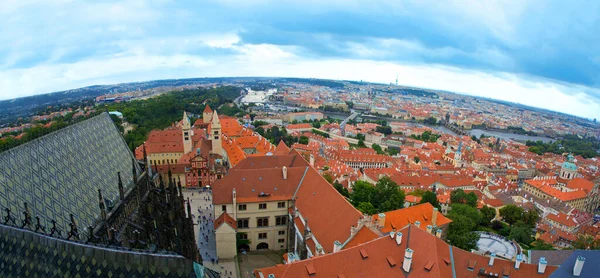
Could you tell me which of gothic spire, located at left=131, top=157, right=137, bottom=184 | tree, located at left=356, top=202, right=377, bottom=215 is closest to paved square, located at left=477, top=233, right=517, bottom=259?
tree, located at left=356, top=202, right=377, bottom=215

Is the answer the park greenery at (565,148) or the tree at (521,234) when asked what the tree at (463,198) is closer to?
the tree at (521,234)

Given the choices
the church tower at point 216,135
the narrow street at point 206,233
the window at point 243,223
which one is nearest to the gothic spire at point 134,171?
the narrow street at point 206,233

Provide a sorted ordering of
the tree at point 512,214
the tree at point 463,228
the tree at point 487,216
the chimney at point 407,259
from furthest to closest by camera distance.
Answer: the tree at point 512,214, the tree at point 487,216, the tree at point 463,228, the chimney at point 407,259

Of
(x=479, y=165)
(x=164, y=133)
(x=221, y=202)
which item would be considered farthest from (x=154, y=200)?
(x=479, y=165)

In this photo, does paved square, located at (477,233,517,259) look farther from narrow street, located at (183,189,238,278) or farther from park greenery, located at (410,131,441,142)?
park greenery, located at (410,131,441,142)

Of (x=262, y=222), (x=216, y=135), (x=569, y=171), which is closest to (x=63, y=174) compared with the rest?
(x=262, y=222)

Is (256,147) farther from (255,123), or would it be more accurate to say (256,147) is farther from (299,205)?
(255,123)
